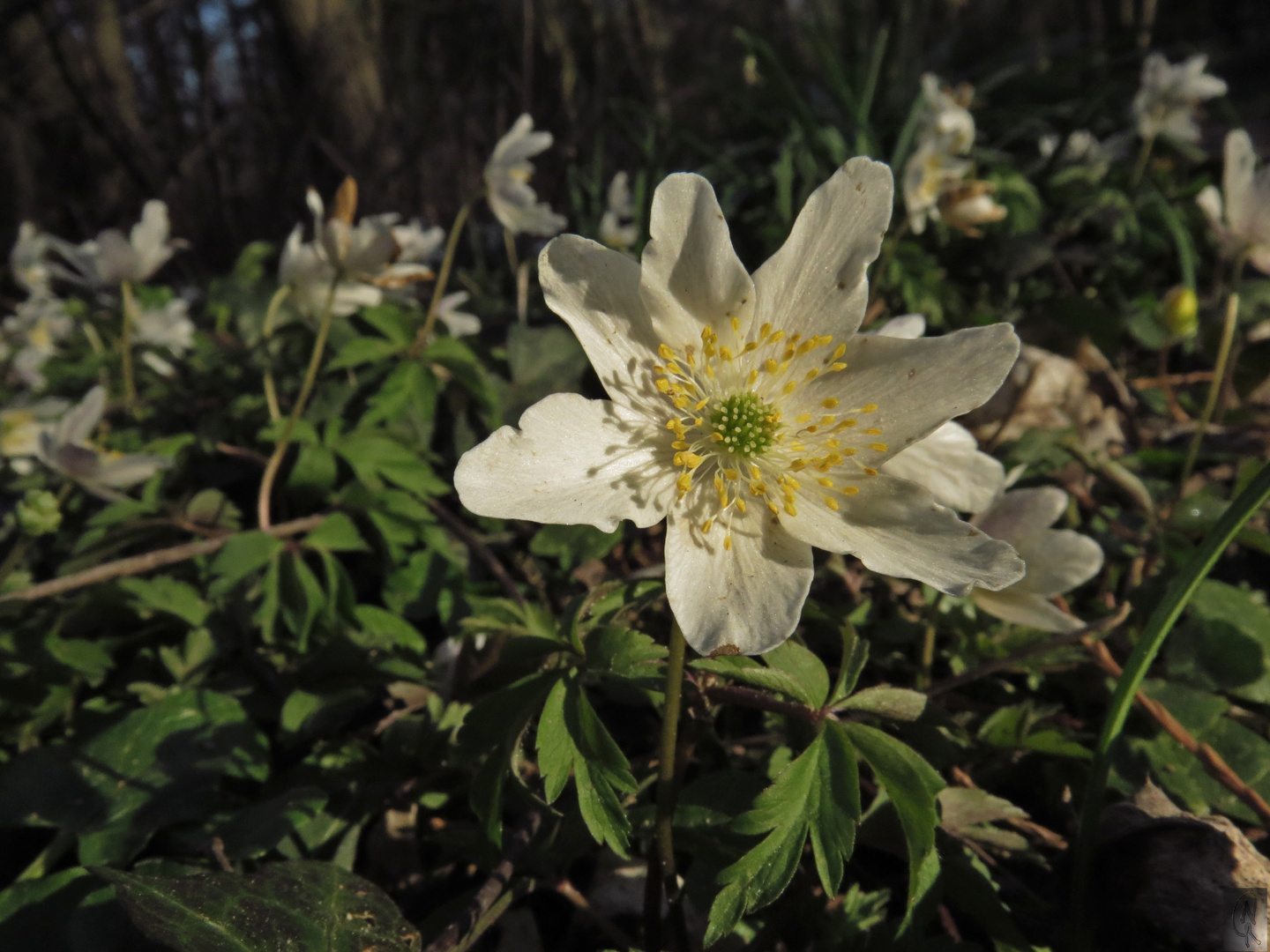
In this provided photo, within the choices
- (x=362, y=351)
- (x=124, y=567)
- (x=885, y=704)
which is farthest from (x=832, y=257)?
(x=124, y=567)

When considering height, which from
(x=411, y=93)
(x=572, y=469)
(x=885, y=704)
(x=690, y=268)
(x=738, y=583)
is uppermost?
(x=690, y=268)

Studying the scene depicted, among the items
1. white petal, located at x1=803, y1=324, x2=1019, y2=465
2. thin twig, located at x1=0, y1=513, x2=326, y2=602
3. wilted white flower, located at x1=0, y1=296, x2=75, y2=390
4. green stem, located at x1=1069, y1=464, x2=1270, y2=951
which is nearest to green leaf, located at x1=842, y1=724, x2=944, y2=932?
green stem, located at x1=1069, y1=464, x2=1270, y2=951

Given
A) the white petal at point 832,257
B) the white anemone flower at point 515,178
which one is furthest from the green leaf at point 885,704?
the white anemone flower at point 515,178

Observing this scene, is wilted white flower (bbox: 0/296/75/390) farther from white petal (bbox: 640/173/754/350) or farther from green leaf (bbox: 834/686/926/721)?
green leaf (bbox: 834/686/926/721)

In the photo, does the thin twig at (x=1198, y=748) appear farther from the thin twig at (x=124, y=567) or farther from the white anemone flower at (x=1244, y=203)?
the thin twig at (x=124, y=567)

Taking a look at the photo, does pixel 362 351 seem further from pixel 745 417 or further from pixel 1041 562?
pixel 1041 562
